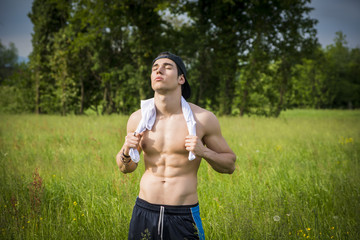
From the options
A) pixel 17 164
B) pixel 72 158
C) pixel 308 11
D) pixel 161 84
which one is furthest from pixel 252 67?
pixel 161 84

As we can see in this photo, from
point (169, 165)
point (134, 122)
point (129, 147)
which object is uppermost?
point (134, 122)

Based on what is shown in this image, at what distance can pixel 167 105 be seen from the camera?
83.2 inches

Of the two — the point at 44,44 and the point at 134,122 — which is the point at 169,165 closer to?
the point at 134,122

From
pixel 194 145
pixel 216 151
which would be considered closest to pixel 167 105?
pixel 194 145

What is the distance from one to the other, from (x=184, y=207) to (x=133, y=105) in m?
15.8

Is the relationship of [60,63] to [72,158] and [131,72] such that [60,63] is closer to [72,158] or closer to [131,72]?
[131,72]

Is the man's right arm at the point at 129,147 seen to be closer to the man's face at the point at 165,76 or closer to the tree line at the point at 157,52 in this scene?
the man's face at the point at 165,76

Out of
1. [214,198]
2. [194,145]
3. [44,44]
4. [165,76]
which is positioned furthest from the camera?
[44,44]

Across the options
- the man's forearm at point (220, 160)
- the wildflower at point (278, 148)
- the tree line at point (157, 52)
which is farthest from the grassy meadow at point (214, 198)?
the tree line at point (157, 52)

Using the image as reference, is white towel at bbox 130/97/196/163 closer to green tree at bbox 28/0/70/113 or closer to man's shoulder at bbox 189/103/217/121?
man's shoulder at bbox 189/103/217/121

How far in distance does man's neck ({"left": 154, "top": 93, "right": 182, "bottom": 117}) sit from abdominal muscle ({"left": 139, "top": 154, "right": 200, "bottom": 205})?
342mm

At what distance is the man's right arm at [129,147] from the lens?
6.43 feet

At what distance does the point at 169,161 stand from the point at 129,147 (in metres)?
0.33

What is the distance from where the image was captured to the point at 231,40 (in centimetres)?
1602
